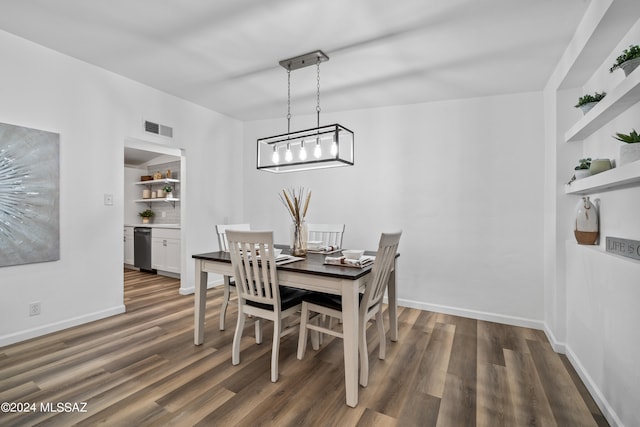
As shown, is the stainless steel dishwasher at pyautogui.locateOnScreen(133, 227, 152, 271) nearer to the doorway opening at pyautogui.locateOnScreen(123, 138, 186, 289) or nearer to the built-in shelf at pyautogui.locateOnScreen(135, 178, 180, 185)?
the doorway opening at pyautogui.locateOnScreen(123, 138, 186, 289)

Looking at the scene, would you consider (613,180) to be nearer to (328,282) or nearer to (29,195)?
(328,282)

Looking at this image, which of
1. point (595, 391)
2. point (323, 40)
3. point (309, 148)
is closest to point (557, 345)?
point (595, 391)

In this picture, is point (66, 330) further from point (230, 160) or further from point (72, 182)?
point (230, 160)

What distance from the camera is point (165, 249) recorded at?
205 inches

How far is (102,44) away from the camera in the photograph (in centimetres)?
269

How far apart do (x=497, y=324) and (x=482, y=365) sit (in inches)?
44.2

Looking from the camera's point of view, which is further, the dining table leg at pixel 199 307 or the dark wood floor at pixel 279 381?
the dining table leg at pixel 199 307

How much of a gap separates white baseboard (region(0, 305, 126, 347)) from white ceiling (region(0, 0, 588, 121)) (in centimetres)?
249

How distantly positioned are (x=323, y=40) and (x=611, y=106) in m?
1.93

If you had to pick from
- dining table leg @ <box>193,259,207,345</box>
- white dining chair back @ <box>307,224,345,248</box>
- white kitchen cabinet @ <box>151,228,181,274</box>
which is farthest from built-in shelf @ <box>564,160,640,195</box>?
white kitchen cabinet @ <box>151,228,181,274</box>

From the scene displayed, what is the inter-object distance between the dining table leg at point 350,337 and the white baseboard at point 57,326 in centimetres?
273

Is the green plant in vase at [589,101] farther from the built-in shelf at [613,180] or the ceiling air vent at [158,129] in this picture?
the ceiling air vent at [158,129]

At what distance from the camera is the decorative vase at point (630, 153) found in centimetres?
151

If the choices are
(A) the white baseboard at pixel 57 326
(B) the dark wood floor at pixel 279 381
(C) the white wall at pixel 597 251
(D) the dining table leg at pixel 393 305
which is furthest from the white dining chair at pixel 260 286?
(C) the white wall at pixel 597 251
